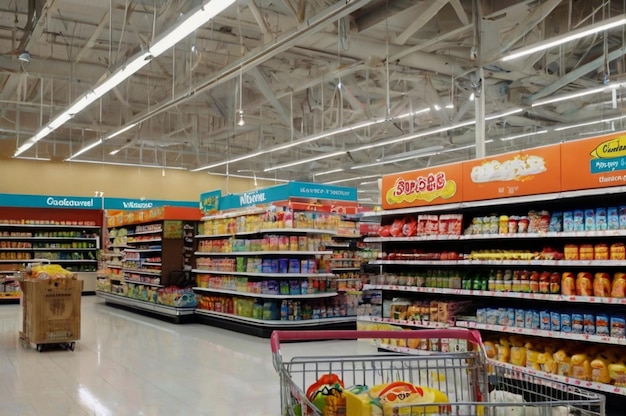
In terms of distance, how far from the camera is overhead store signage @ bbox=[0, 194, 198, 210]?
1689cm

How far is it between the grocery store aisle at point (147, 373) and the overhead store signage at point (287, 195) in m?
2.35

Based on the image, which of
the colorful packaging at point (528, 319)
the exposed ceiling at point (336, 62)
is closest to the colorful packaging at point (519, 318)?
the colorful packaging at point (528, 319)

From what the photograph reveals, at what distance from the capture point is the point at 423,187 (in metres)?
6.74

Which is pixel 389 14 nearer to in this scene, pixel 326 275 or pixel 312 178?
pixel 326 275

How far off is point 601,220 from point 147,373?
4936 millimetres

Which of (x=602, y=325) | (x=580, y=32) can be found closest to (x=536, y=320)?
(x=602, y=325)

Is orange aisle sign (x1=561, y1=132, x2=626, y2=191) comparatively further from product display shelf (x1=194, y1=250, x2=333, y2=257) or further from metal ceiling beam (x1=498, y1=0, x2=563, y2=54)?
product display shelf (x1=194, y1=250, x2=333, y2=257)

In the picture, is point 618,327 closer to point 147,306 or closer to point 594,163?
point 594,163

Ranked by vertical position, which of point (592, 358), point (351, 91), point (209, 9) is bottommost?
point (592, 358)

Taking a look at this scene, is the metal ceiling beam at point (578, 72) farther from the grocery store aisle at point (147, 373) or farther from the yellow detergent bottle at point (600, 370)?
the yellow detergent bottle at point (600, 370)

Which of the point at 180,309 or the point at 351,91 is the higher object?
the point at 351,91

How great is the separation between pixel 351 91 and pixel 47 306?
7.98 m

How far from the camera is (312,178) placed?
23.4 meters

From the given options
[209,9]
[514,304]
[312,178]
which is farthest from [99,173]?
[514,304]
